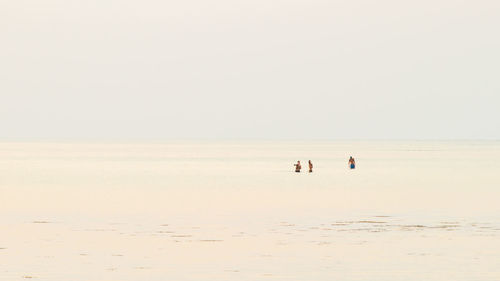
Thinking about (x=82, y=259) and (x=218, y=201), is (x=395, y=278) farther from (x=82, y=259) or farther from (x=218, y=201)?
(x=218, y=201)

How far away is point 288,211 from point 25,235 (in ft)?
44.8

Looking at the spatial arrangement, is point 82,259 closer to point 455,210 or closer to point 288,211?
point 288,211

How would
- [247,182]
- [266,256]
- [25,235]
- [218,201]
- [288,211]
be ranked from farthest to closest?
[247,182], [218,201], [288,211], [25,235], [266,256]

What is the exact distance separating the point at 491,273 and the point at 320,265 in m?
4.18

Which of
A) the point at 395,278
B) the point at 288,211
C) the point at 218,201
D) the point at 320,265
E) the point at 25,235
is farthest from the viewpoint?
the point at 218,201

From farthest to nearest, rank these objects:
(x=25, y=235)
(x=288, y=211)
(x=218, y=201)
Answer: (x=218, y=201) < (x=288, y=211) < (x=25, y=235)

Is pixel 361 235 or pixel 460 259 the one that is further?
pixel 361 235

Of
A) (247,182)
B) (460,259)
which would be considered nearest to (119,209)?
(460,259)

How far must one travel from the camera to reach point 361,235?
31.7 m

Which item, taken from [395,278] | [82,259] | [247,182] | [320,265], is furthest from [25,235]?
[247,182]

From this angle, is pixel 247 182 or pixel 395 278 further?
pixel 247 182

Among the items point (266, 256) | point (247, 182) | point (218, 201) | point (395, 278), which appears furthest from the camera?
point (247, 182)

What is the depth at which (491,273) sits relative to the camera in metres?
23.4

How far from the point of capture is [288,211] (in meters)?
41.9
